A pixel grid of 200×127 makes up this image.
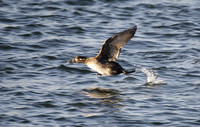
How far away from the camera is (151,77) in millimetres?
9969

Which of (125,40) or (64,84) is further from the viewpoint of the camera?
(64,84)

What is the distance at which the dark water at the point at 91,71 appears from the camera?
25.6 ft

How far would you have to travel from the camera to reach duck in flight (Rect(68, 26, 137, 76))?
880cm

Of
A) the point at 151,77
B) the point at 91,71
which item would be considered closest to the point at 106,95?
the point at 151,77

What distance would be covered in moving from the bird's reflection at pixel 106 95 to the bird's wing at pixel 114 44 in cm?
70

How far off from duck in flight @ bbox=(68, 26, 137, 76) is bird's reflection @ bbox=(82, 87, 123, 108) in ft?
1.36

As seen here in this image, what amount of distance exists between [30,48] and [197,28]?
5769 mm

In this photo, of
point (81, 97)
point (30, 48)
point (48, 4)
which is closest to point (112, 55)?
point (81, 97)

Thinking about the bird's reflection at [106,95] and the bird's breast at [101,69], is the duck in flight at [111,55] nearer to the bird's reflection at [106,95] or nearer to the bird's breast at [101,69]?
the bird's breast at [101,69]

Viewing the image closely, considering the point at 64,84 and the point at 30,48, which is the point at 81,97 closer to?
the point at 64,84

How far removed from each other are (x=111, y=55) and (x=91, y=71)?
4.83ft

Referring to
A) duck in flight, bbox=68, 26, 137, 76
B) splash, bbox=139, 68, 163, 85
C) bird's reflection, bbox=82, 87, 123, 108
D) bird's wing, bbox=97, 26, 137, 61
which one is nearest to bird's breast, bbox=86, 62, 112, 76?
duck in flight, bbox=68, 26, 137, 76

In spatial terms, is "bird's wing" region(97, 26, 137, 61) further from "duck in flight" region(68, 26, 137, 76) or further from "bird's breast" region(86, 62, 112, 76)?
"bird's breast" region(86, 62, 112, 76)

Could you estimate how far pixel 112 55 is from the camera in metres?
9.18
